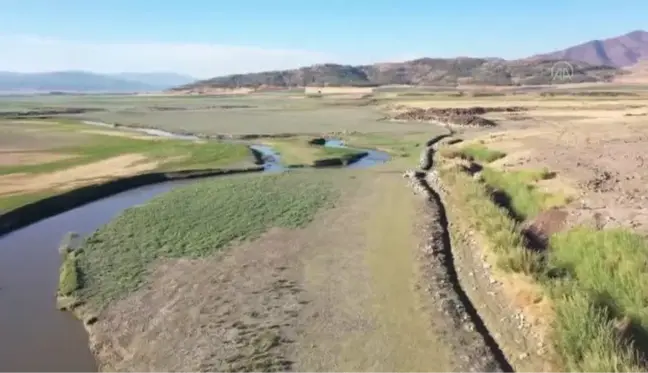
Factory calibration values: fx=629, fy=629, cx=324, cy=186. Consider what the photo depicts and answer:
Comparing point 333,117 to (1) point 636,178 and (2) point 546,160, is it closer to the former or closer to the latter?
(2) point 546,160

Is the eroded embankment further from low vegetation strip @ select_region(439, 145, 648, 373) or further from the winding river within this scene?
the winding river

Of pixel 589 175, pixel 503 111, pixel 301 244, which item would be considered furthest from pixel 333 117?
pixel 301 244

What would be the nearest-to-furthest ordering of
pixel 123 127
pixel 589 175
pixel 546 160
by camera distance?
pixel 589 175
pixel 546 160
pixel 123 127

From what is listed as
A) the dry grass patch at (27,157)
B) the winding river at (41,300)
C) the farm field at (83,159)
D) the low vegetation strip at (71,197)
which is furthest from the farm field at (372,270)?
the dry grass patch at (27,157)

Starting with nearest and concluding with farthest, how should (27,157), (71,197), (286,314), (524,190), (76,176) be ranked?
(286,314), (524,190), (71,197), (76,176), (27,157)

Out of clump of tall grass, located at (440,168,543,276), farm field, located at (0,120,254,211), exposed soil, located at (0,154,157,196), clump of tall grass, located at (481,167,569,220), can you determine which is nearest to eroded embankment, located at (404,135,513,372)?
clump of tall grass, located at (440,168,543,276)

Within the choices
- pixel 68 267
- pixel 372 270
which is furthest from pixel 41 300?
pixel 372 270

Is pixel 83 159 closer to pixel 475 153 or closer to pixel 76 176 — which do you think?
pixel 76 176
